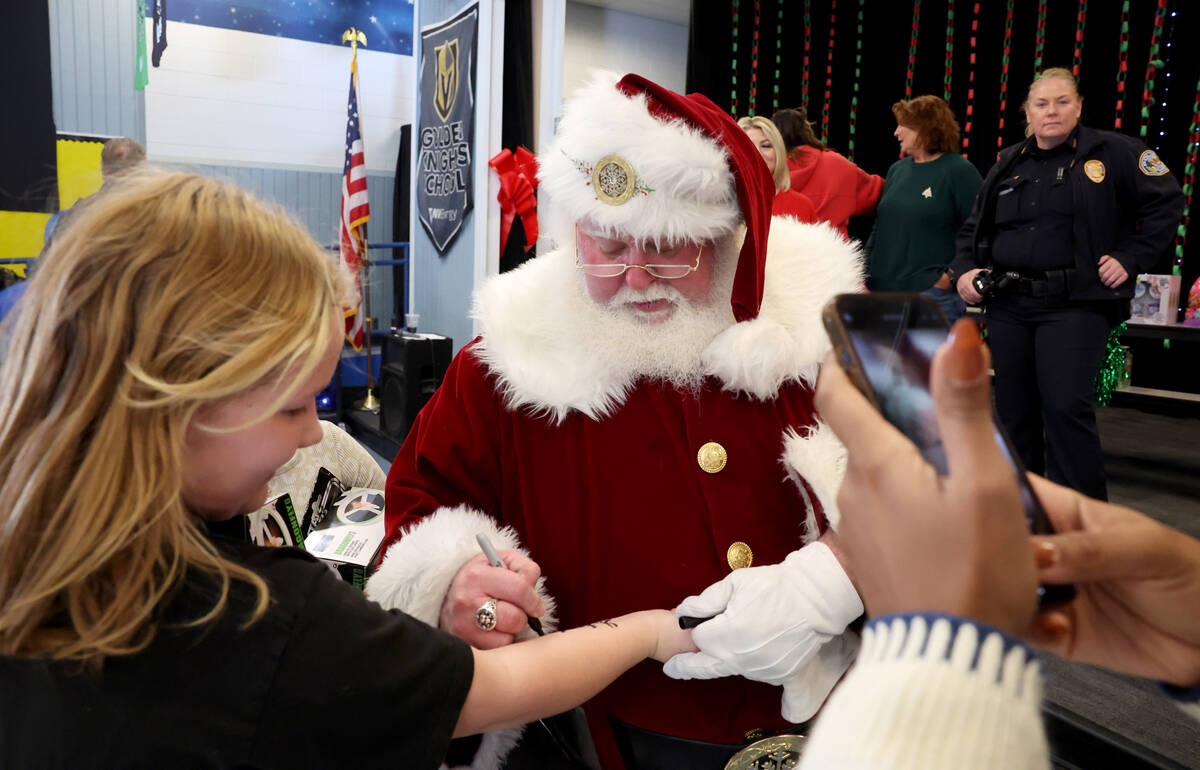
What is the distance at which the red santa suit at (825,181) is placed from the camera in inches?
163

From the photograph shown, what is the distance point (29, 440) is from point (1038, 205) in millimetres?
3527

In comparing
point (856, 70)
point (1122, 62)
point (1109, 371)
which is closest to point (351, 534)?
point (1109, 371)

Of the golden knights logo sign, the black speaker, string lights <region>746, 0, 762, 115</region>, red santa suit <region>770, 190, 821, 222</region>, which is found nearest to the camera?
red santa suit <region>770, 190, 821, 222</region>

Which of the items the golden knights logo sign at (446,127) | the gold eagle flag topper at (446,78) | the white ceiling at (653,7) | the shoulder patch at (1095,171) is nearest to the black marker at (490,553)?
the shoulder patch at (1095,171)

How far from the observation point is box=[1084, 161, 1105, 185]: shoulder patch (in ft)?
10.5

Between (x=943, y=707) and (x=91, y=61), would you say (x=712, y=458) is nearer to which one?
(x=943, y=707)

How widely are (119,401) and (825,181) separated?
13.0 feet

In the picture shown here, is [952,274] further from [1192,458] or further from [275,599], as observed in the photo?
[275,599]

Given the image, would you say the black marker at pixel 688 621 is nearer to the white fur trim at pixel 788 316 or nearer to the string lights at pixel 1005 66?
the white fur trim at pixel 788 316

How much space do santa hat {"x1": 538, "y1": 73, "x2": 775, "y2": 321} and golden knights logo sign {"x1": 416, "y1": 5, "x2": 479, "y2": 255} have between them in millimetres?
3517

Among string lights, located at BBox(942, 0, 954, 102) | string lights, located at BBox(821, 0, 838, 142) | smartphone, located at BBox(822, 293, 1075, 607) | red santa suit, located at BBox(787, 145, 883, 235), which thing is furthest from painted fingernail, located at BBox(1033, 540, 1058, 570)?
string lights, located at BBox(821, 0, 838, 142)

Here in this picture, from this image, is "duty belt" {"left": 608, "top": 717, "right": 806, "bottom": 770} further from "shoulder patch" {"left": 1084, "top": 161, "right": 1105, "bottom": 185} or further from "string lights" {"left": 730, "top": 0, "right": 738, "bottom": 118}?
"string lights" {"left": 730, "top": 0, "right": 738, "bottom": 118}

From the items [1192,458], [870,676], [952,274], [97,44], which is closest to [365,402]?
[97,44]

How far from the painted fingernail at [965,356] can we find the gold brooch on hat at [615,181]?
103 centimetres
